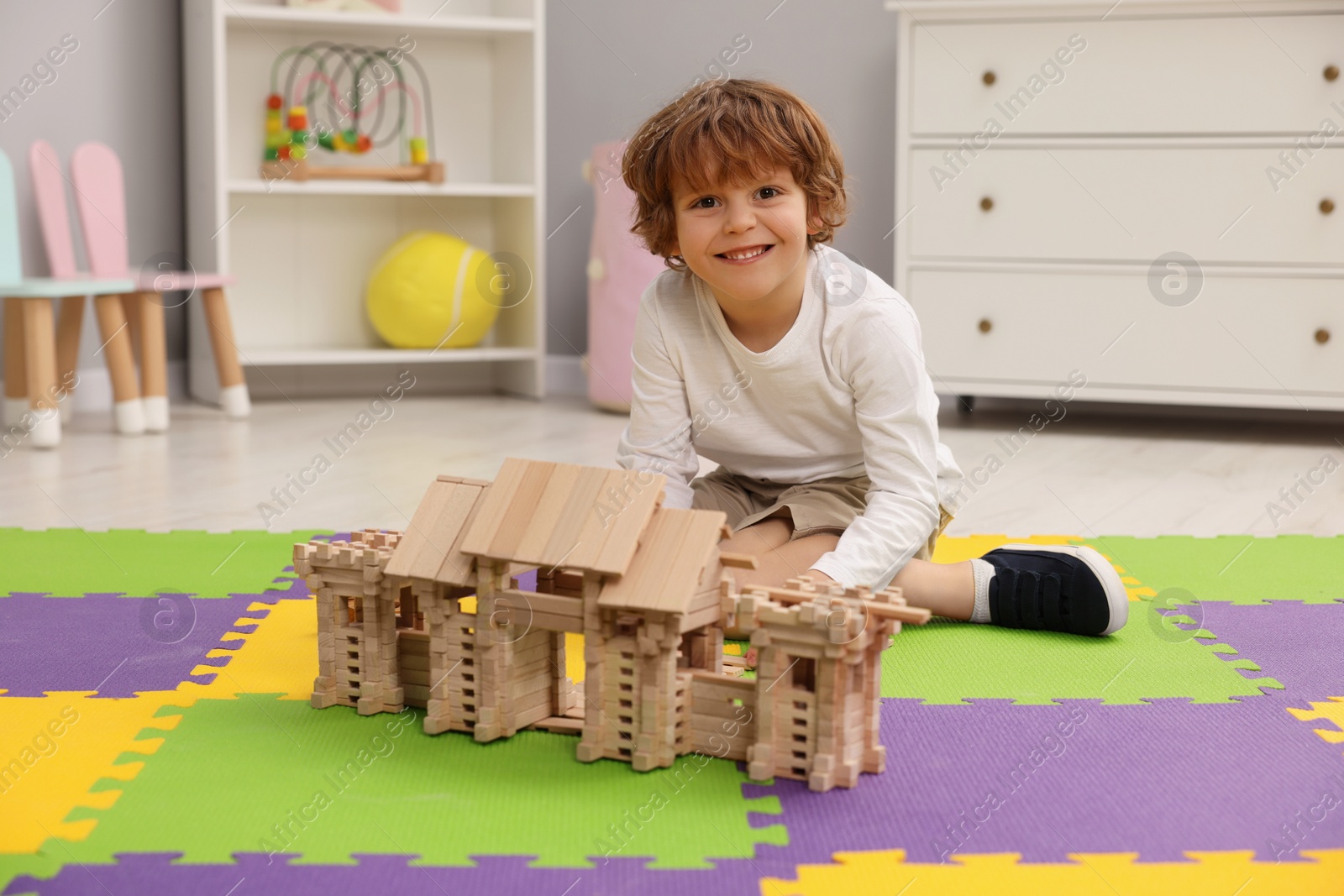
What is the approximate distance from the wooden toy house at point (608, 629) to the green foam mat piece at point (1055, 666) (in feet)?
0.65

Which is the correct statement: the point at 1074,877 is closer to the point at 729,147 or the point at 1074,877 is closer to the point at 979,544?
the point at 729,147

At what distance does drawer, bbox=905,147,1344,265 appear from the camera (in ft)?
7.39

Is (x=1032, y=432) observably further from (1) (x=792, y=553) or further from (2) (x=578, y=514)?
(2) (x=578, y=514)

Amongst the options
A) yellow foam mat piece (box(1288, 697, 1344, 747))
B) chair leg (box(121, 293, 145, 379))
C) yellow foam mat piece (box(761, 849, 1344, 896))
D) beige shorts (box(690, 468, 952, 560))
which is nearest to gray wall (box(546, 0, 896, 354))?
chair leg (box(121, 293, 145, 379))

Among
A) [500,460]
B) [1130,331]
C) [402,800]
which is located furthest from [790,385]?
[1130,331]

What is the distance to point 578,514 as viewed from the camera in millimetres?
841

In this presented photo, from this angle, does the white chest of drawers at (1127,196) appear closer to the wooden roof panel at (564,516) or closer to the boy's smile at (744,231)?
the boy's smile at (744,231)

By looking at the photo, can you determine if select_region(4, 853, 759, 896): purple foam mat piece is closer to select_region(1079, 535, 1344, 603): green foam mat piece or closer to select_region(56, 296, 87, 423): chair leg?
select_region(1079, 535, 1344, 603): green foam mat piece

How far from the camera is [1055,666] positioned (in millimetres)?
1090

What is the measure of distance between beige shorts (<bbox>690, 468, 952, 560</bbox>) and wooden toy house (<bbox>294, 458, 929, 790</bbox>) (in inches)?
11.7

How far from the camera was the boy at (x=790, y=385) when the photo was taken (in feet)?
3.56

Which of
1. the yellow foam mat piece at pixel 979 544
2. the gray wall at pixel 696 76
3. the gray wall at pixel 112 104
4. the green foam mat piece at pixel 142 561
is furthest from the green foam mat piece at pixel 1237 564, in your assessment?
the gray wall at pixel 112 104

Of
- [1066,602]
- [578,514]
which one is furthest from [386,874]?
[1066,602]

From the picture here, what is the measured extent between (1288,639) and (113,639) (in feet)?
3.28
